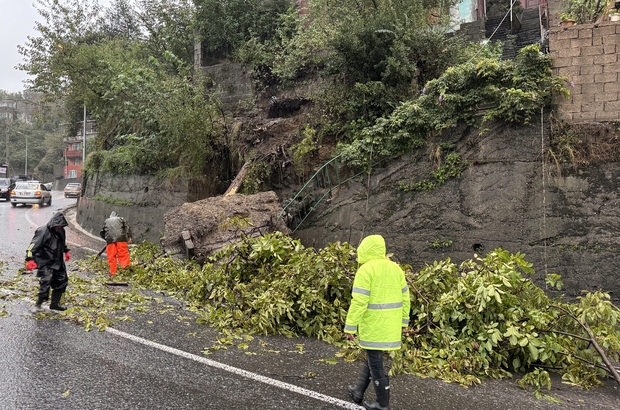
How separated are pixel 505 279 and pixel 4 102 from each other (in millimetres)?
123955

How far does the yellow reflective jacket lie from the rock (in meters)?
5.12

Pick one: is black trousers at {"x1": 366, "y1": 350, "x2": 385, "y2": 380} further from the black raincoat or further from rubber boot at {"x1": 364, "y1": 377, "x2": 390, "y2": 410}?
the black raincoat

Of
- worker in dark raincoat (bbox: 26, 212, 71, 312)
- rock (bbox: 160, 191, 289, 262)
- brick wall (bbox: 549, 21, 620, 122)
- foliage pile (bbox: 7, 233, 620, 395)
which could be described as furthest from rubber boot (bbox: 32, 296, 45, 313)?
brick wall (bbox: 549, 21, 620, 122)

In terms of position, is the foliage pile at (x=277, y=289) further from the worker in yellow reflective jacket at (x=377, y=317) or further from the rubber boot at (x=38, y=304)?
the rubber boot at (x=38, y=304)

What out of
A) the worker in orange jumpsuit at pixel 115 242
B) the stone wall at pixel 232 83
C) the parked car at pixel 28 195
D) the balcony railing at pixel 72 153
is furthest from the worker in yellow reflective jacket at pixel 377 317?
the balcony railing at pixel 72 153

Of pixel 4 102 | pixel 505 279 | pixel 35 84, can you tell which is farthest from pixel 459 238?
pixel 4 102

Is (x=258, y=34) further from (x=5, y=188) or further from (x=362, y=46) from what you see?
(x=5, y=188)

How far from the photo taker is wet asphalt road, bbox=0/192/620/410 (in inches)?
154

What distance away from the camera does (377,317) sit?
386 centimetres

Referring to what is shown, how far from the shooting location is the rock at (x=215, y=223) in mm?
9211

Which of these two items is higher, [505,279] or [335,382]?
[505,279]

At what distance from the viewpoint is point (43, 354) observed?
4.84 m

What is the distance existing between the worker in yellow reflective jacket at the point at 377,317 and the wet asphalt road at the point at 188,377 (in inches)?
14.4

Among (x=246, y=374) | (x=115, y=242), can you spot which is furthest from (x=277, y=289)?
(x=115, y=242)
